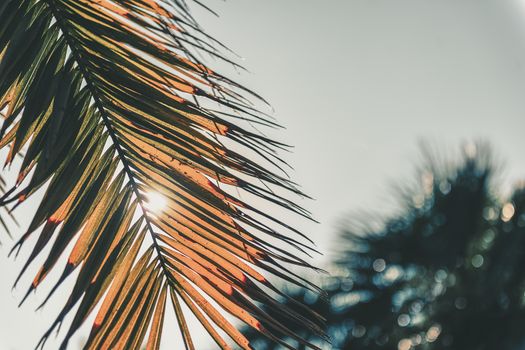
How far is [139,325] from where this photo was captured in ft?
2.86

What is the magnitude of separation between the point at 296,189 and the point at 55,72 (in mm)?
436

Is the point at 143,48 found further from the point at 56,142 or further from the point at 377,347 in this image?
the point at 377,347

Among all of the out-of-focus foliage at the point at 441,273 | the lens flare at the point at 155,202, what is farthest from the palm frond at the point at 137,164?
the out-of-focus foliage at the point at 441,273

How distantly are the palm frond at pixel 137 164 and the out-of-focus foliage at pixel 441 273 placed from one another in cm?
473

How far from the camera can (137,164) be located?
93 cm

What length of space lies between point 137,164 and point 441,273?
5090 mm

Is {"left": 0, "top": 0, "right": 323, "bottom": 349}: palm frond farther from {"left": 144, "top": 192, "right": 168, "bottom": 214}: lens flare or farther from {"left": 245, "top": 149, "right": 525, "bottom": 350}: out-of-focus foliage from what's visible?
{"left": 245, "top": 149, "right": 525, "bottom": 350}: out-of-focus foliage

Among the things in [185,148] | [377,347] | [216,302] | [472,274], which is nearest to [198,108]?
[185,148]

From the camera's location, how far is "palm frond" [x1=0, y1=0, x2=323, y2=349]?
85cm

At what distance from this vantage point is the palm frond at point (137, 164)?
2.79 feet

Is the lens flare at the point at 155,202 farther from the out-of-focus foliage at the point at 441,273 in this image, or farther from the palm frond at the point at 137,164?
the out-of-focus foliage at the point at 441,273

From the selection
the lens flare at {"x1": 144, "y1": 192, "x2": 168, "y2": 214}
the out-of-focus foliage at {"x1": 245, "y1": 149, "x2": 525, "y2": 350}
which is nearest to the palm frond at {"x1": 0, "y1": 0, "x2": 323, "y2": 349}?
the lens flare at {"x1": 144, "y1": 192, "x2": 168, "y2": 214}

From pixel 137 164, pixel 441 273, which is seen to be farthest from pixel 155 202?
pixel 441 273

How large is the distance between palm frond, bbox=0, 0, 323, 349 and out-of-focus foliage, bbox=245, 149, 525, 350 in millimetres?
4727
